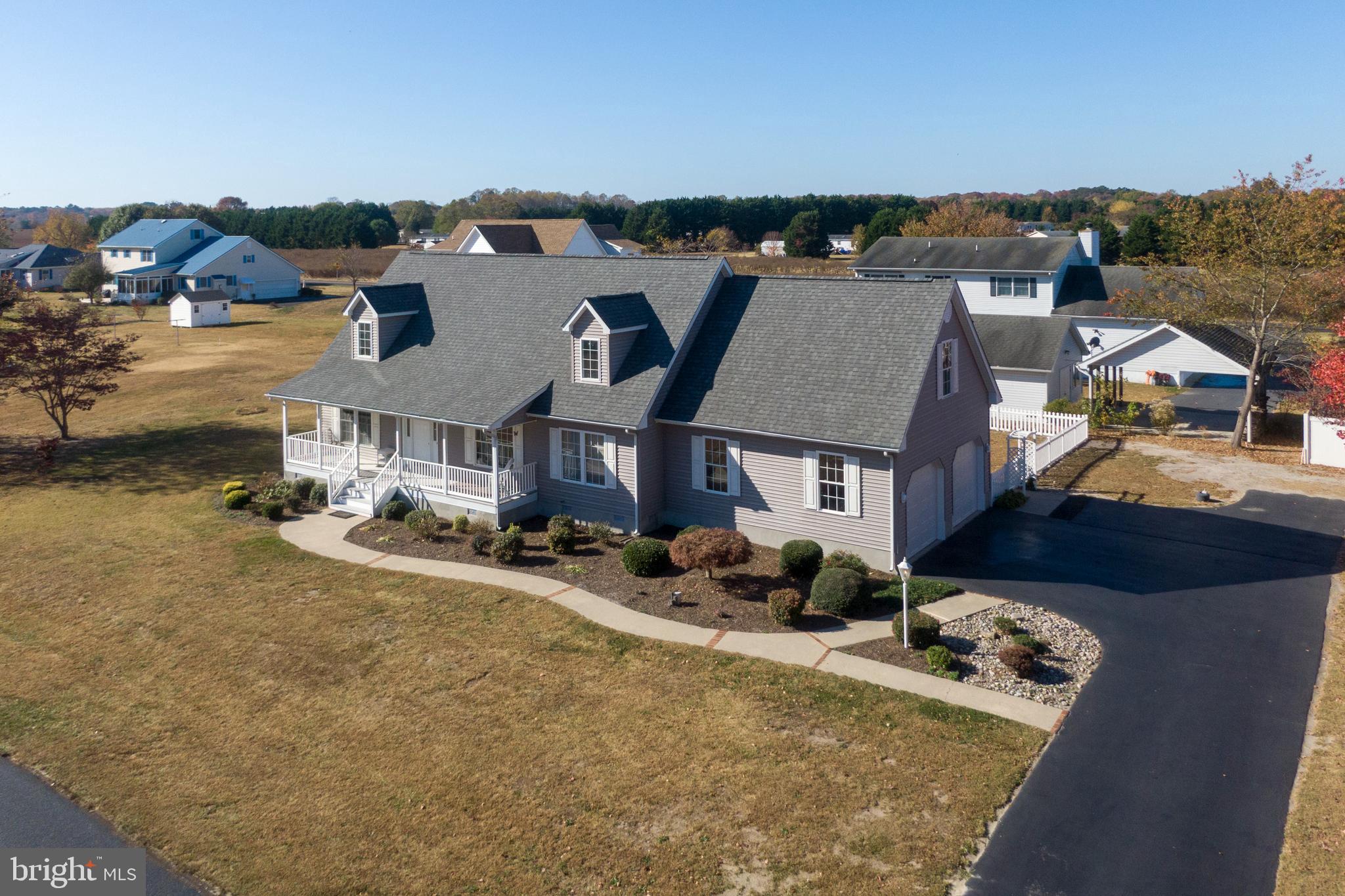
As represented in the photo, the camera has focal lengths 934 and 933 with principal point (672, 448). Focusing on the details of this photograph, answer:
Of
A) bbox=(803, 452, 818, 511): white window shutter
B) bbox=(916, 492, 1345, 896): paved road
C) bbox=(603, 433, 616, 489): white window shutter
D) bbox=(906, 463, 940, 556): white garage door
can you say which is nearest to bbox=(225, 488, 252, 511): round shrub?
bbox=(603, 433, 616, 489): white window shutter

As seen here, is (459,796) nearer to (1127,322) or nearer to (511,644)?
(511,644)

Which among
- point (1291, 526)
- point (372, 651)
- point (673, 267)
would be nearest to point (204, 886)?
point (372, 651)

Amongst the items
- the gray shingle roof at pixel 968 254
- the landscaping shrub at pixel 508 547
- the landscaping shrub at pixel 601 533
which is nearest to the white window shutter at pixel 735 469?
the landscaping shrub at pixel 601 533

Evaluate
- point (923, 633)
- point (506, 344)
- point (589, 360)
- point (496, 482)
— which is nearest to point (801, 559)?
point (923, 633)

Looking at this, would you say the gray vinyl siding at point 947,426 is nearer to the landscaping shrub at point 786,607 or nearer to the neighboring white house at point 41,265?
the landscaping shrub at point 786,607

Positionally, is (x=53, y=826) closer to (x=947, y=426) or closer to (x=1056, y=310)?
(x=947, y=426)

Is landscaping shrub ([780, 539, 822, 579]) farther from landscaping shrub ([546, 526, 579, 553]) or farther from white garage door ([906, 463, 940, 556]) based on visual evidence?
landscaping shrub ([546, 526, 579, 553])
